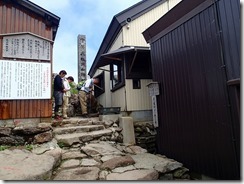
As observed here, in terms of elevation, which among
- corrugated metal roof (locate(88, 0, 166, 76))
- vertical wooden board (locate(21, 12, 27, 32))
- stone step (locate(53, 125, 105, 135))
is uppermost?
corrugated metal roof (locate(88, 0, 166, 76))

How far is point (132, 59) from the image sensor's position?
9.08m

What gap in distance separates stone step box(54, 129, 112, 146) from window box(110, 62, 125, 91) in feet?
9.46

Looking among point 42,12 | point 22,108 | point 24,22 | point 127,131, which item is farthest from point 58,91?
point 127,131

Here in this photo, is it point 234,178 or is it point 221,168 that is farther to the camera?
point 221,168

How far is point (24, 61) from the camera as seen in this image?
664 cm

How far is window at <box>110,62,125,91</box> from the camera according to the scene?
9.39m

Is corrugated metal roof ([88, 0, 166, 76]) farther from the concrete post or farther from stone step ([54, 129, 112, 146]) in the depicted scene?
stone step ([54, 129, 112, 146])

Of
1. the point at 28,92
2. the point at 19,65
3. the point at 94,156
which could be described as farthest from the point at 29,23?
the point at 94,156

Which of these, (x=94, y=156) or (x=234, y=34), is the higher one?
(x=234, y=34)

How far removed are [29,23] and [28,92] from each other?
100.0 inches

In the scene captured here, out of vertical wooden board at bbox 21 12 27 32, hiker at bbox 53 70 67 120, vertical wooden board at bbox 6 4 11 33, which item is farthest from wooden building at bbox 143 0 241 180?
vertical wooden board at bbox 6 4 11 33

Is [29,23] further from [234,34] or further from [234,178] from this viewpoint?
[234,178]

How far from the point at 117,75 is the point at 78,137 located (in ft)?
15.4

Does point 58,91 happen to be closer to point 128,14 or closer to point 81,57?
point 128,14
